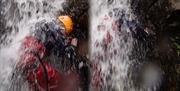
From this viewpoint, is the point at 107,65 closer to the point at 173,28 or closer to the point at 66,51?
the point at 66,51

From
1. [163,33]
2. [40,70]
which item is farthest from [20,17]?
[163,33]

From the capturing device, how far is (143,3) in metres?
5.56

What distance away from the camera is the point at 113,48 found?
5.25 metres

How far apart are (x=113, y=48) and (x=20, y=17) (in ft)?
3.58

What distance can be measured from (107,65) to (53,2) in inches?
39.6

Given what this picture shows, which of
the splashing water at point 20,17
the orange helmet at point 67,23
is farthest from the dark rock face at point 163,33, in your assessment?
the splashing water at point 20,17

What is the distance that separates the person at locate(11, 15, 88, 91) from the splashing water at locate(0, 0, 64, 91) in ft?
0.48

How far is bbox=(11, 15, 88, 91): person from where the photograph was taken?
→ 4.80 metres

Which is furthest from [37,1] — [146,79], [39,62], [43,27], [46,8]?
[146,79]

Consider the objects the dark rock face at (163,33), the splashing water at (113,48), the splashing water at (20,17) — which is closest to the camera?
the splashing water at (113,48)

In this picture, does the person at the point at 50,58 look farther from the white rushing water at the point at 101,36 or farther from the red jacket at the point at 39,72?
the white rushing water at the point at 101,36

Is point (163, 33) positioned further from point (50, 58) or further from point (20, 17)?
point (20, 17)

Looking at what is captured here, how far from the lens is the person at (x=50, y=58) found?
15.7 feet

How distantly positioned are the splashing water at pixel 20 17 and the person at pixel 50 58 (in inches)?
5.8
